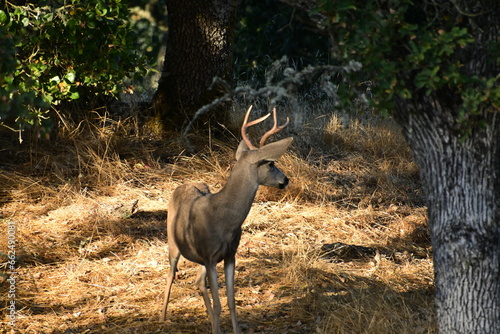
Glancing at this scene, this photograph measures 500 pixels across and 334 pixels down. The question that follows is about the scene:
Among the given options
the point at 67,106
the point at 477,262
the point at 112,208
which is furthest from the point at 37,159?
the point at 477,262

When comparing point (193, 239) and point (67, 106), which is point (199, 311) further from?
point (67, 106)

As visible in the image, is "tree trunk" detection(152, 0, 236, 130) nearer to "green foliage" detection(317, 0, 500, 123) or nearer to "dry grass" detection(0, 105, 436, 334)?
"dry grass" detection(0, 105, 436, 334)

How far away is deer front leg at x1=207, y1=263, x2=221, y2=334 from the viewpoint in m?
4.96

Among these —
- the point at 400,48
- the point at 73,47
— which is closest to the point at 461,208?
the point at 400,48

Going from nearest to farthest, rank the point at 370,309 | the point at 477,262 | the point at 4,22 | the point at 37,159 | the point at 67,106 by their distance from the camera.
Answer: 1. the point at 477,262
2. the point at 370,309
3. the point at 4,22
4. the point at 37,159
5. the point at 67,106

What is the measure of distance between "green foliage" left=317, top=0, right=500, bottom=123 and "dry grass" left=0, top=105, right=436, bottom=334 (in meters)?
2.16

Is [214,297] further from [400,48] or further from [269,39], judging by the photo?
[269,39]

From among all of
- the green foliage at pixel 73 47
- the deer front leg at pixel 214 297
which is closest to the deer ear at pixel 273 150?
the deer front leg at pixel 214 297

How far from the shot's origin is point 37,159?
339 inches

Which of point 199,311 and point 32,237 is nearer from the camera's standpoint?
point 199,311

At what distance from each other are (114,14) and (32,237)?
→ 2707 mm

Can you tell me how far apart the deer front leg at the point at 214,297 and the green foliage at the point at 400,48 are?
1.97 meters

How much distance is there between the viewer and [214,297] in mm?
5039

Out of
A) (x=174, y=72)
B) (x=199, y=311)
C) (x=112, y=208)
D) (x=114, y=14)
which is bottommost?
(x=199, y=311)
